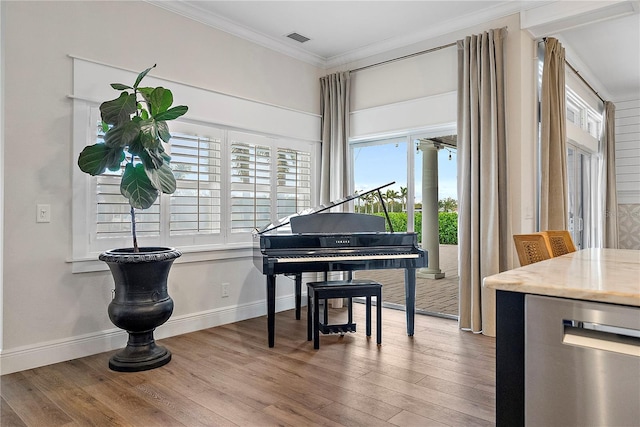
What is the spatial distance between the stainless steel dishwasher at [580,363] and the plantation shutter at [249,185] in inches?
135

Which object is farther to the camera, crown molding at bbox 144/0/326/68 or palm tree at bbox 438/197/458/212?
palm tree at bbox 438/197/458/212

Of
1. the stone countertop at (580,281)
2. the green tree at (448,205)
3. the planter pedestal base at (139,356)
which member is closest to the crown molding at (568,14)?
the green tree at (448,205)

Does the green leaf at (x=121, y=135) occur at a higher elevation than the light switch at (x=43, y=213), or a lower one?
higher

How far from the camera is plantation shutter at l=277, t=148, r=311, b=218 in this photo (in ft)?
15.6

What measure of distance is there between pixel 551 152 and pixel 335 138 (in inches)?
91.5

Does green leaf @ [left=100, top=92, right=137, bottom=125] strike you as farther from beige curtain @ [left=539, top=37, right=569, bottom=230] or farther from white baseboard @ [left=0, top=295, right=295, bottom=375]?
beige curtain @ [left=539, top=37, right=569, bottom=230]

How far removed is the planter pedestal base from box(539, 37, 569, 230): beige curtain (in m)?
3.53

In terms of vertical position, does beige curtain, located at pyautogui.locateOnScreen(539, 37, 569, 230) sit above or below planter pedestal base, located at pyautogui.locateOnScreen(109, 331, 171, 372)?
above

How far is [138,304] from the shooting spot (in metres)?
2.95

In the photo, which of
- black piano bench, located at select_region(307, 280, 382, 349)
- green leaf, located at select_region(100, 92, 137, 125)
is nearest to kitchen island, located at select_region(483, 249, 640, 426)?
black piano bench, located at select_region(307, 280, 382, 349)

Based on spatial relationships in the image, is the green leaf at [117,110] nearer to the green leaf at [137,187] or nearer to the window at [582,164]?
the green leaf at [137,187]

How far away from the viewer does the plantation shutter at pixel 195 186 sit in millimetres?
3803

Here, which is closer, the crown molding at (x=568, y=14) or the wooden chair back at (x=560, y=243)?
the wooden chair back at (x=560, y=243)

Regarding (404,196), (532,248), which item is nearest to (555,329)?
(532,248)
